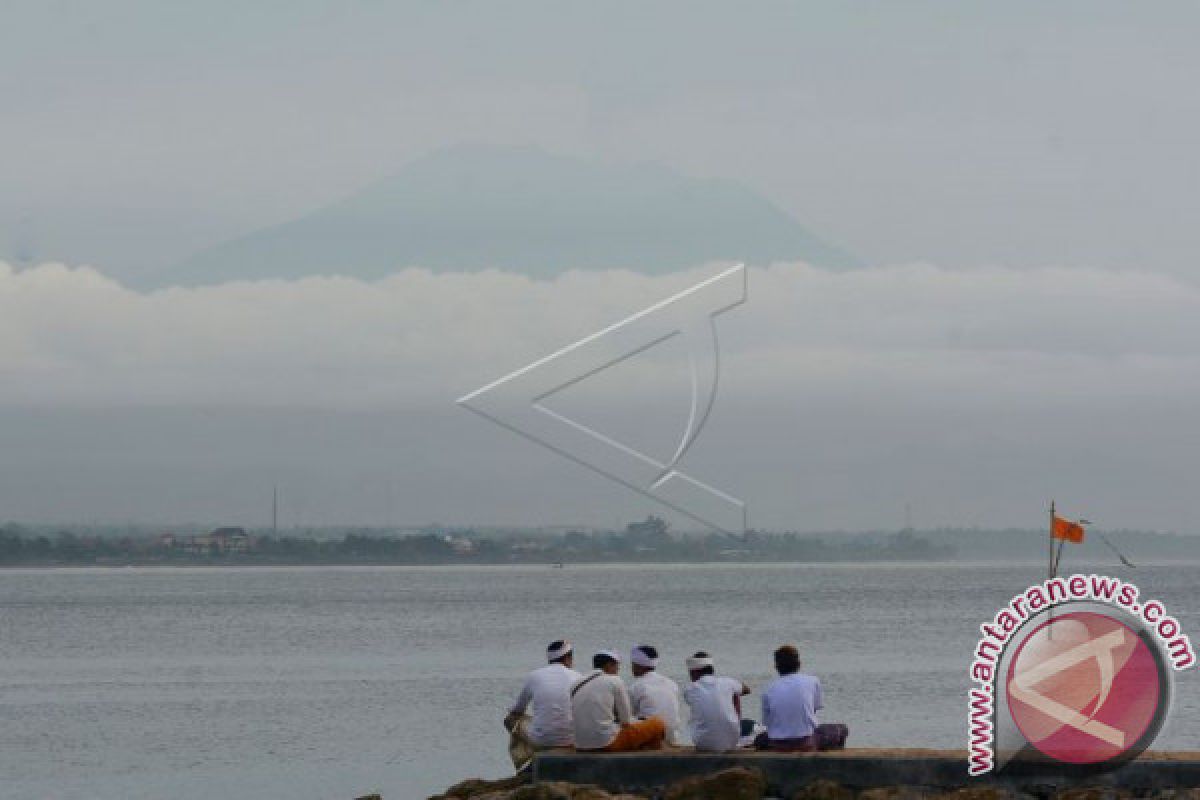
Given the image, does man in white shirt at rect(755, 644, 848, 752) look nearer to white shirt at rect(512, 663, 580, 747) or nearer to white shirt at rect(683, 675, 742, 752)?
white shirt at rect(683, 675, 742, 752)

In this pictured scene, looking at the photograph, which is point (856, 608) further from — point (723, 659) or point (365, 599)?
point (723, 659)

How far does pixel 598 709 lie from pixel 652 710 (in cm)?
94

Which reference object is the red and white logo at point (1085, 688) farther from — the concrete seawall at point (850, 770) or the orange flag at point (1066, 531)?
the orange flag at point (1066, 531)

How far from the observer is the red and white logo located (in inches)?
902

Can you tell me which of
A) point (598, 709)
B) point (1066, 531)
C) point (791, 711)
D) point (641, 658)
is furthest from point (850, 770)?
point (1066, 531)

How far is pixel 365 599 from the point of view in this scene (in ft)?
636

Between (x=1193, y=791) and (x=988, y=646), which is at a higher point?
(x=988, y=646)

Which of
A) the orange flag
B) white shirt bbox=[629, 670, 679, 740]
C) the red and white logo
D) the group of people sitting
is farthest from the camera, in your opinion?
the orange flag

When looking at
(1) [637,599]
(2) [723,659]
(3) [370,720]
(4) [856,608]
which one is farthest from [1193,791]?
(1) [637,599]

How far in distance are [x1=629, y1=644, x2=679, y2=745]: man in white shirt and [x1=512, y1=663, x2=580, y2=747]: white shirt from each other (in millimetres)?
787

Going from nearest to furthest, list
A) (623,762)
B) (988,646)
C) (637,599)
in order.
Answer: (988,646) → (623,762) → (637,599)

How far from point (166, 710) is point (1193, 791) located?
144 feet

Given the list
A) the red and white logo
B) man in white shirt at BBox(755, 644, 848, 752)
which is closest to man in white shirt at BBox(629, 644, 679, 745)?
man in white shirt at BBox(755, 644, 848, 752)

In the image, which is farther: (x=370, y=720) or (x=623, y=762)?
(x=370, y=720)
